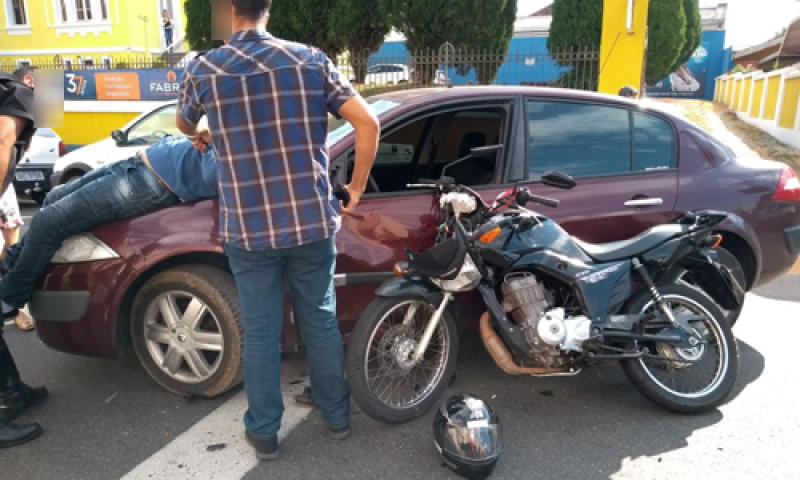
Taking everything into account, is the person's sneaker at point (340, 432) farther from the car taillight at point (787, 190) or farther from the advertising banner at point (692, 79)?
the advertising banner at point (692, 79)

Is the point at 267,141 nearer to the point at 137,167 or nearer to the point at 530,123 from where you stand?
the point at 137,167

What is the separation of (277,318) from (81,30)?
30604 mm

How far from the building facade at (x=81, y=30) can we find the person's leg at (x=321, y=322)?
27.8 metres

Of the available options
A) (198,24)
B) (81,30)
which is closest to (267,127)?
(198,24)

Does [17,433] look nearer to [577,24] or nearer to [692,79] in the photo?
[577,24]

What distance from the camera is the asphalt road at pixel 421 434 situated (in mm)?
2773

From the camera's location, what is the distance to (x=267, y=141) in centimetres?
252

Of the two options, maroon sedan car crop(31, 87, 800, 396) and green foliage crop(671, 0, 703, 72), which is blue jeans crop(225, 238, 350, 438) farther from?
green foliage crop(671, 0, 703, 72)

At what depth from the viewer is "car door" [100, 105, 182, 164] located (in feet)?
24.9

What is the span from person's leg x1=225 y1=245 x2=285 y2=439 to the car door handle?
2122 millimetres

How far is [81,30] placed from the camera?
92.3 ft

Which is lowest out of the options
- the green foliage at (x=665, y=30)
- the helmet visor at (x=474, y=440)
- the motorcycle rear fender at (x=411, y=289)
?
the helmet visor at (x=474, y=440)

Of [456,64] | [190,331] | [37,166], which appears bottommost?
[37,166]

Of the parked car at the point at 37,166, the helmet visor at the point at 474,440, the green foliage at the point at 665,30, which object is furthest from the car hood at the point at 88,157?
the green foliage at the point at 665,30
